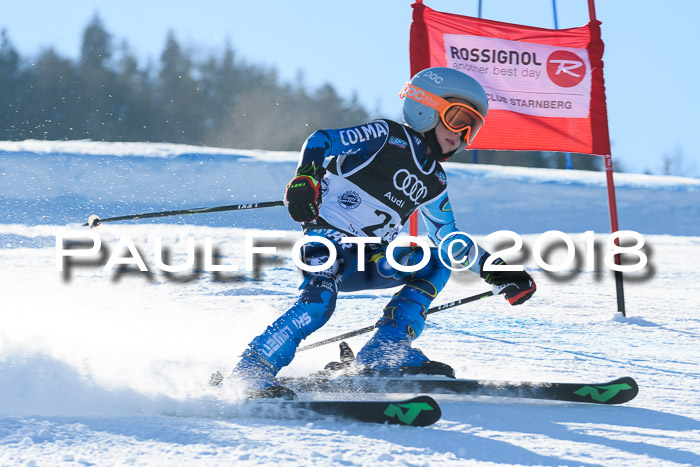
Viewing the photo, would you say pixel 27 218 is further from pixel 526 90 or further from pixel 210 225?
pixel 526 90

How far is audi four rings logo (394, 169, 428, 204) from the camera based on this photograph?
345cm

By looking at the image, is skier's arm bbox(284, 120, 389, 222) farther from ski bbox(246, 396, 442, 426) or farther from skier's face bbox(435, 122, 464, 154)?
Answer: ski bbox(246, 396, 442, 426)

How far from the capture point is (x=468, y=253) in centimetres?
366

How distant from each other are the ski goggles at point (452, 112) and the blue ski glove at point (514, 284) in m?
0.62

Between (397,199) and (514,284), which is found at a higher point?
(397,199)

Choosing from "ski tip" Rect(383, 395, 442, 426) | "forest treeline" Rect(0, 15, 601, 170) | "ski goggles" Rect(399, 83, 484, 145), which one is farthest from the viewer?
"forest treeline" Rect(0, 15, 601, 170)

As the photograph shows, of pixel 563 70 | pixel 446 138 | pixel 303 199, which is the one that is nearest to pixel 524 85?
pixel 563 70

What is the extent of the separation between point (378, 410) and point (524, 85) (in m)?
4.15

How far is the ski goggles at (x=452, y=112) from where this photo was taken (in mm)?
3438

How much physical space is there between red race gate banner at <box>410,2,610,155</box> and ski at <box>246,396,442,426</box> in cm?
383

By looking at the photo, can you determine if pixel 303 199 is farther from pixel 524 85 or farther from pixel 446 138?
pixel 524 85

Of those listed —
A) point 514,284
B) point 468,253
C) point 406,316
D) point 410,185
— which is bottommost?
point 406,316

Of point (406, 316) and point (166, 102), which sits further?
point (166, 102)

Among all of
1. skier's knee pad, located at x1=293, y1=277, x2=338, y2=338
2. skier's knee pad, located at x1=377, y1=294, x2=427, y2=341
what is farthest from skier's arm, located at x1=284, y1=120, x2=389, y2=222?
skier's knee pad, located at x1=377, y1=294, x2=427, y2=341
